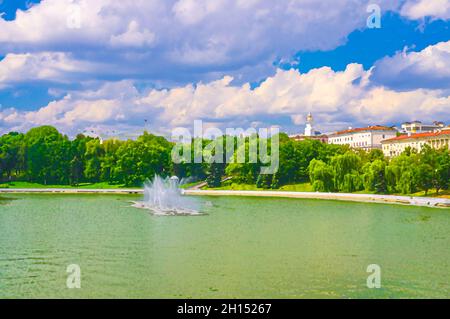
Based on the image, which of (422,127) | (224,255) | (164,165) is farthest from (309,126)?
(224,255)

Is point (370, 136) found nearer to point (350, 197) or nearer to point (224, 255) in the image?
point (350, 197)

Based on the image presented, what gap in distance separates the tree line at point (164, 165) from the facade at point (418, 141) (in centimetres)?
1585

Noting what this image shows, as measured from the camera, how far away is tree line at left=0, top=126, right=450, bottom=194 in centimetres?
5509

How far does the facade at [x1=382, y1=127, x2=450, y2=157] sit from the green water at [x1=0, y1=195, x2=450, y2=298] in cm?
4714

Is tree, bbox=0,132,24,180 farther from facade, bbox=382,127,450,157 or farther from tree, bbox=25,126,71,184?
facade, bbox=382,127,450,157

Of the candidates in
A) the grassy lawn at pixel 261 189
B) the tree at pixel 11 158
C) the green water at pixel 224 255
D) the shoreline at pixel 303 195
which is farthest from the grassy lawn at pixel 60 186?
the green water at pixel 224 255

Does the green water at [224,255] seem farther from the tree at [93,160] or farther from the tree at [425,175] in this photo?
the tree at [93,160]

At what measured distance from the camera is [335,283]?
1628cm

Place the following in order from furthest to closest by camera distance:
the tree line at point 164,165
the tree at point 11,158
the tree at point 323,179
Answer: the tree at point 11,158 < the tree at point 323,179 < the tree line at point 164,165

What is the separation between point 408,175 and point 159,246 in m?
32.7

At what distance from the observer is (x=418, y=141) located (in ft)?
284

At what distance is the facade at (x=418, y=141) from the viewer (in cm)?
7927
